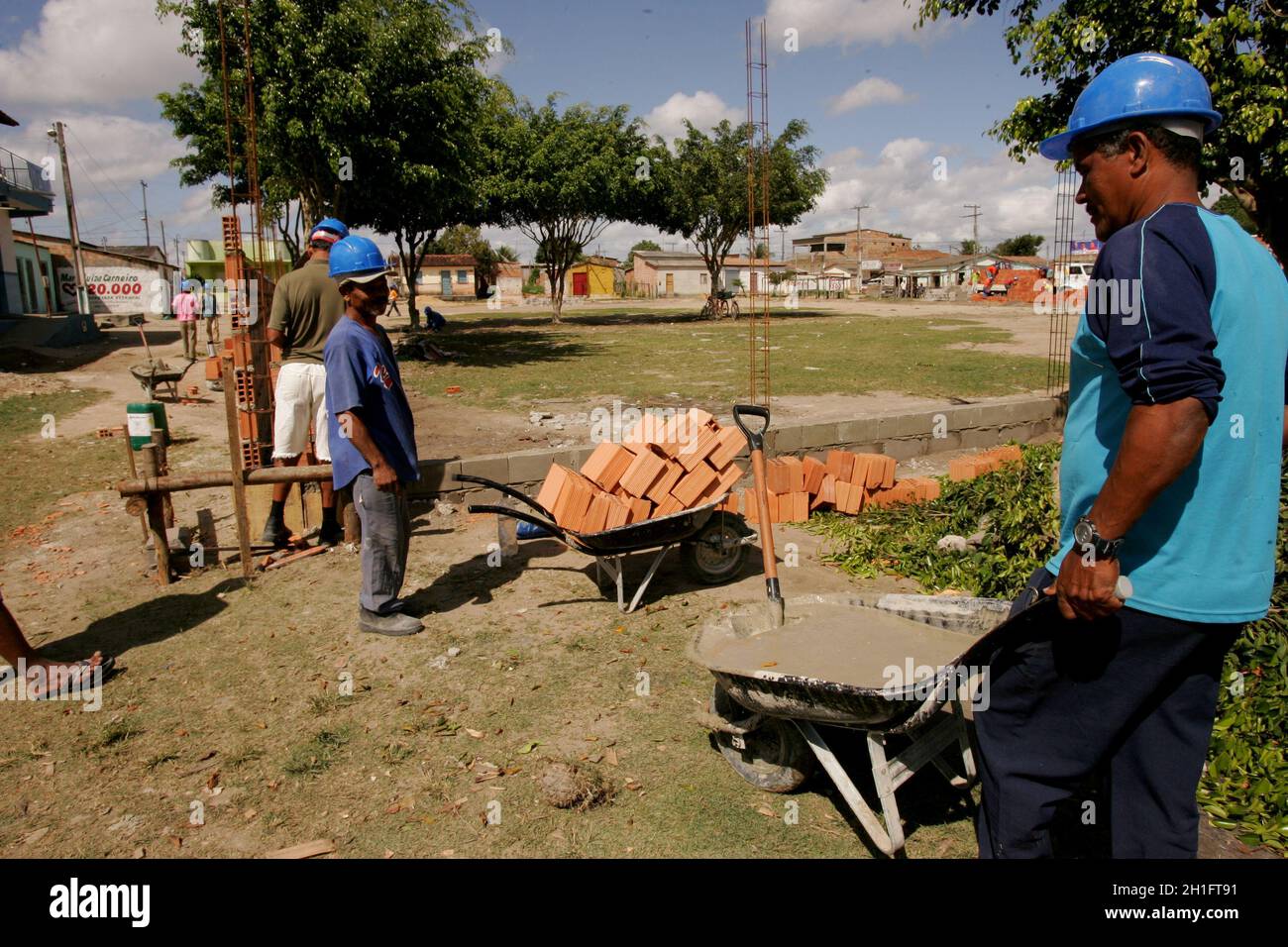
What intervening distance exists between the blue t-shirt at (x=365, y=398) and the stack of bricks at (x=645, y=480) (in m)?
0.91

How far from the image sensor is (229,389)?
16.7 feet

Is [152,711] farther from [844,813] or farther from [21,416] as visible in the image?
[21,416]

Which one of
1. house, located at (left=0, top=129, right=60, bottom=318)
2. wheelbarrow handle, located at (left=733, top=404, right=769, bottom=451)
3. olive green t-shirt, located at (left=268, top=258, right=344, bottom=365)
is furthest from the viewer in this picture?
house, located at (left=0, top=129, right=60, bottom=318)

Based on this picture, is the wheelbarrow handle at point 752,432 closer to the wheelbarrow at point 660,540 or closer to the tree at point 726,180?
the wheelbarrow at point 660,540

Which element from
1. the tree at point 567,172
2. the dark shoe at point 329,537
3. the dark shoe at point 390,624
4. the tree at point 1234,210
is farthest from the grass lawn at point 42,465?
the tree at point 567,172

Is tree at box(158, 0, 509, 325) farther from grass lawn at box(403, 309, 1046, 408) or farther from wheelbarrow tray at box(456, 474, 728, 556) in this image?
wheelbarrow tray at box(456, 474, 728, 556)

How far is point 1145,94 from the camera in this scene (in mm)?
1811

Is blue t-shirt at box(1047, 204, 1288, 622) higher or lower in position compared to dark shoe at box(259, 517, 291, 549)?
higher

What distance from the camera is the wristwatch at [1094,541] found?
71.1 inches

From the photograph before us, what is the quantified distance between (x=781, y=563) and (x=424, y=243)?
2551 cm

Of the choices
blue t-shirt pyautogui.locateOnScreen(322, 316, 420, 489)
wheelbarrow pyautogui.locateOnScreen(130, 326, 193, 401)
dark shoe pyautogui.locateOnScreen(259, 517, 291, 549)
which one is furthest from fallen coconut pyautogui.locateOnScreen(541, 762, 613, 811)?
wheelbarrow pyautogui.locateOnScreen(130, 326, 193, 401)

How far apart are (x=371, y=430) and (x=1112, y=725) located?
3644 millimetres

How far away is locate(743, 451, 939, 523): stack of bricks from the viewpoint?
21.5 ft
